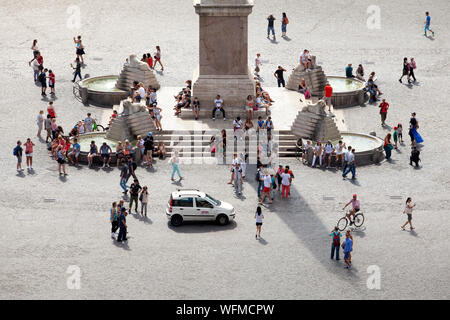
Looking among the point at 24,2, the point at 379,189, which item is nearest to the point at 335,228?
the point at 379,189

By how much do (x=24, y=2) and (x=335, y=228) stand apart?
45909 mm

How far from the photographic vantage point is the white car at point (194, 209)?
36.5 meters

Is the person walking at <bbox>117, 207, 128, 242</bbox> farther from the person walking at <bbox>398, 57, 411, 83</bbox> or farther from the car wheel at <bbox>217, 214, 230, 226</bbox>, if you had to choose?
the person walking at <bbox>398, 57, 411, 83</bbox>

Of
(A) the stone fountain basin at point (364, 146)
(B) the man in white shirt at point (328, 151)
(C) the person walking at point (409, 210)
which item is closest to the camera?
(C) the person walking at point (409, 210)

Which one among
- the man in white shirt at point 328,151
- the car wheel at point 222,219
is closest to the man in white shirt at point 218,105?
the man in white shirt at point 328,151

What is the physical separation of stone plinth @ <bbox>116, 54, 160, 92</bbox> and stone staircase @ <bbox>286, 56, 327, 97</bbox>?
749 centimetres

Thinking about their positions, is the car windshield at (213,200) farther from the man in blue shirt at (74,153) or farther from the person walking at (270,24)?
the person walking at (270,24)

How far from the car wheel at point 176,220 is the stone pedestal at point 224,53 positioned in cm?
1359

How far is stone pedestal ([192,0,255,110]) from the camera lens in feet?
157

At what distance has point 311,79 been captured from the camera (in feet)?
181

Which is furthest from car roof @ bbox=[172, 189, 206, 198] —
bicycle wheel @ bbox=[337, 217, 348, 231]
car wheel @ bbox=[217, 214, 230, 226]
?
bicycle wheel @ bbox=[337, 217, 348, 231]

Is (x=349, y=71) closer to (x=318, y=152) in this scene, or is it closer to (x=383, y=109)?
(x=383, y=109)

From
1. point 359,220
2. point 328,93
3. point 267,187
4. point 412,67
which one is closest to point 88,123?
point 267,187

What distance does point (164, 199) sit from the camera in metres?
39.5
